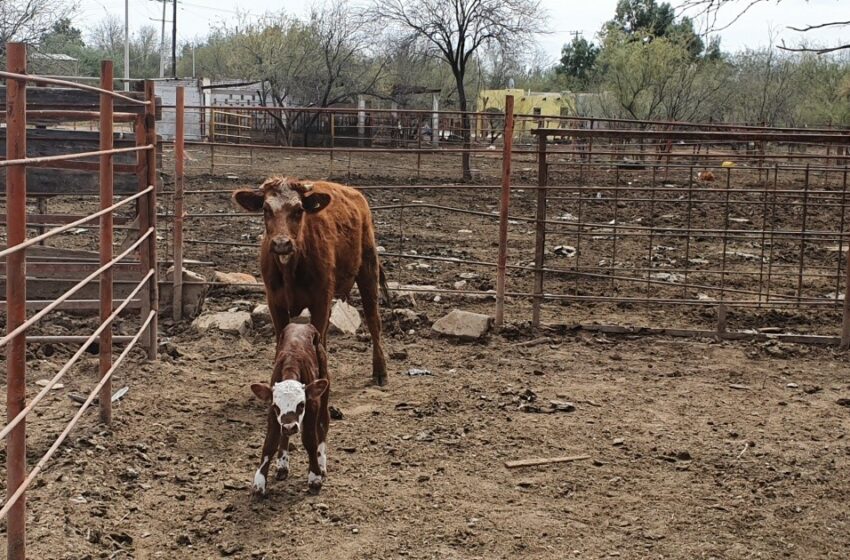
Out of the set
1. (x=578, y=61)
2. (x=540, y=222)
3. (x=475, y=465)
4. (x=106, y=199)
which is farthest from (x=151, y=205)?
(x=578, y=61)

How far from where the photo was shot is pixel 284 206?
18.8 feet

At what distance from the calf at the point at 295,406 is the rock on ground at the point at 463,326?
10.7 feet

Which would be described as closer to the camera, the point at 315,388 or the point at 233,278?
the point at 315,388

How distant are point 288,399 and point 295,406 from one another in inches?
1.9

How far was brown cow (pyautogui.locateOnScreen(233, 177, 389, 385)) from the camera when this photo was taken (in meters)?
5.75

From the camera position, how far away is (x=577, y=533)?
4.34 metres

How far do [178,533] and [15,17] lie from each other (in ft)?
92.0

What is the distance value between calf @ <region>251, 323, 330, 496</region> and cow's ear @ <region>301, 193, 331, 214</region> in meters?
1.14

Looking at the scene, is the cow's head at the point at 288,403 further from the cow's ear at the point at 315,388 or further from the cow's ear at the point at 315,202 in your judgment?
the cow's ear at the point at 315,202

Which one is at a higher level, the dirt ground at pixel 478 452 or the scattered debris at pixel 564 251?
the scattered debris at pixel 564 251

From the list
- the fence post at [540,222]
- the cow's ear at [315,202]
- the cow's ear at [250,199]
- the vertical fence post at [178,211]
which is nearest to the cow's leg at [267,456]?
the cow's ear at [315,202]

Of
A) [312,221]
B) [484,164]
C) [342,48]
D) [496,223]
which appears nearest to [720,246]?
[496,223]

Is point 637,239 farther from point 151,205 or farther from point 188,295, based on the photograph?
point 151,205

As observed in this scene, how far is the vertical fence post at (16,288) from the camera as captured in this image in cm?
329
